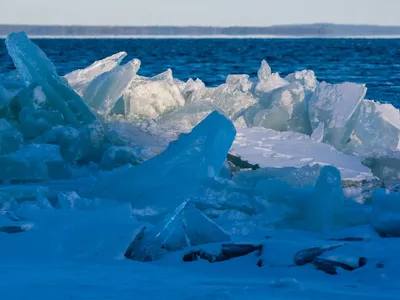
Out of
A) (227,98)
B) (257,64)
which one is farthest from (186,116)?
(257,64)

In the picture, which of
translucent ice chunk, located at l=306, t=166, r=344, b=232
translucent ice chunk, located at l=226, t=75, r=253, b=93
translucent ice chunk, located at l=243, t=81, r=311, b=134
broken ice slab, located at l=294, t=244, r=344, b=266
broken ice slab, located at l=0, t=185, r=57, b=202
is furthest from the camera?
translucent ice chunk, located at l=226, t=75, r=253, b=93

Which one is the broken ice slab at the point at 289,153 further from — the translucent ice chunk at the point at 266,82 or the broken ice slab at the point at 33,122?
the translucent ice chunk at the point at 266,82

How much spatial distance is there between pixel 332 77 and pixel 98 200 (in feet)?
77.5

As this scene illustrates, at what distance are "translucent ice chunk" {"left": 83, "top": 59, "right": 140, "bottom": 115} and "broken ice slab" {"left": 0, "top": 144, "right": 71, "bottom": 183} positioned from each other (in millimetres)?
2241

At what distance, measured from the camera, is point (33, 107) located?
666 centimetres

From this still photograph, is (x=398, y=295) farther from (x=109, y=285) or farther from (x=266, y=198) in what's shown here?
(x=266, y=198)

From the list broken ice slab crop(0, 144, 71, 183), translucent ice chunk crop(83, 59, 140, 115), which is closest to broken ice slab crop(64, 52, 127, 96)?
translucent ice chunk crop(83, 59, 140, 115)

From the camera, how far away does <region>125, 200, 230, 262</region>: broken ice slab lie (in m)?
3.34

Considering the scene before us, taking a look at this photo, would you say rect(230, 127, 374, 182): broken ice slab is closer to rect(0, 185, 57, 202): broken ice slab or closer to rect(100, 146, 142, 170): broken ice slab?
rect(100, 146, 142, 170): broken ice slab

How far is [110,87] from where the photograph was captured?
7.95 metres

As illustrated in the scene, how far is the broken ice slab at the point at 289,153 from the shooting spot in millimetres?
5934

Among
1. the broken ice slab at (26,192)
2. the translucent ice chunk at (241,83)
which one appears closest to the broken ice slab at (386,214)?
the broken ice slab at (26,192)

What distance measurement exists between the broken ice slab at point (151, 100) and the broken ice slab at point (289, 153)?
1569 mm

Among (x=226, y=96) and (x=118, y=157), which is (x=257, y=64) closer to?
(x=226, y=96)
